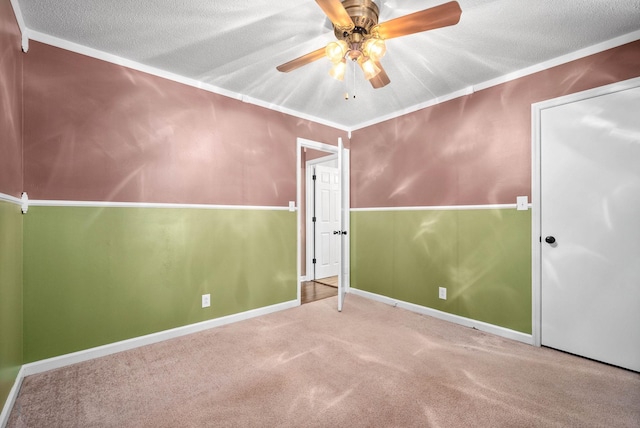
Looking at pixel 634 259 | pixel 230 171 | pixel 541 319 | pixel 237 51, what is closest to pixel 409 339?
pixel 541 319

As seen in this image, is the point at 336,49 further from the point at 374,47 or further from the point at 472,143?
the point at 472,143

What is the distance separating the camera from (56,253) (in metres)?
2.09

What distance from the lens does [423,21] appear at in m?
1.45

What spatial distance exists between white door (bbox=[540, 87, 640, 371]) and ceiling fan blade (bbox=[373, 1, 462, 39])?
5.34ft

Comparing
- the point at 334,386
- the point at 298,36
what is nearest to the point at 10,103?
the point at 298,36

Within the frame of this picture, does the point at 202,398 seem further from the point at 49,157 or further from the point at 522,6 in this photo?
the point at 522,6

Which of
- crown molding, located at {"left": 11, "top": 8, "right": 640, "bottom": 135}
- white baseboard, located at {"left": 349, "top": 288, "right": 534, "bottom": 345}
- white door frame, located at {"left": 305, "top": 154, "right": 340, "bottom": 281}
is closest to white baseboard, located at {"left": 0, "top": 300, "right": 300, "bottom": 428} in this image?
white baseboard, located at {"left": 349, "top": 288, "right": 534, "bottom": 345}

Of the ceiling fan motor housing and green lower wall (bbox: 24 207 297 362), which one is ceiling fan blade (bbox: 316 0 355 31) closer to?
the ceiling fan motor housing

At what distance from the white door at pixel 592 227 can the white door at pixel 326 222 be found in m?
3.03

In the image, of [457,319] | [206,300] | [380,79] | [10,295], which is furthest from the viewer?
[457,319]

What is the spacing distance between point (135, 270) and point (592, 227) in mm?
3652

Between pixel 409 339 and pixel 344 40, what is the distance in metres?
2.41

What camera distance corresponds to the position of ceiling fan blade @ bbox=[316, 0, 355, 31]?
1.37 metres

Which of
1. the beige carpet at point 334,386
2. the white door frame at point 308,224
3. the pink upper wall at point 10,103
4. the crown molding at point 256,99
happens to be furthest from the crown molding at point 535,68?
the pink upper wall at point 10,103
